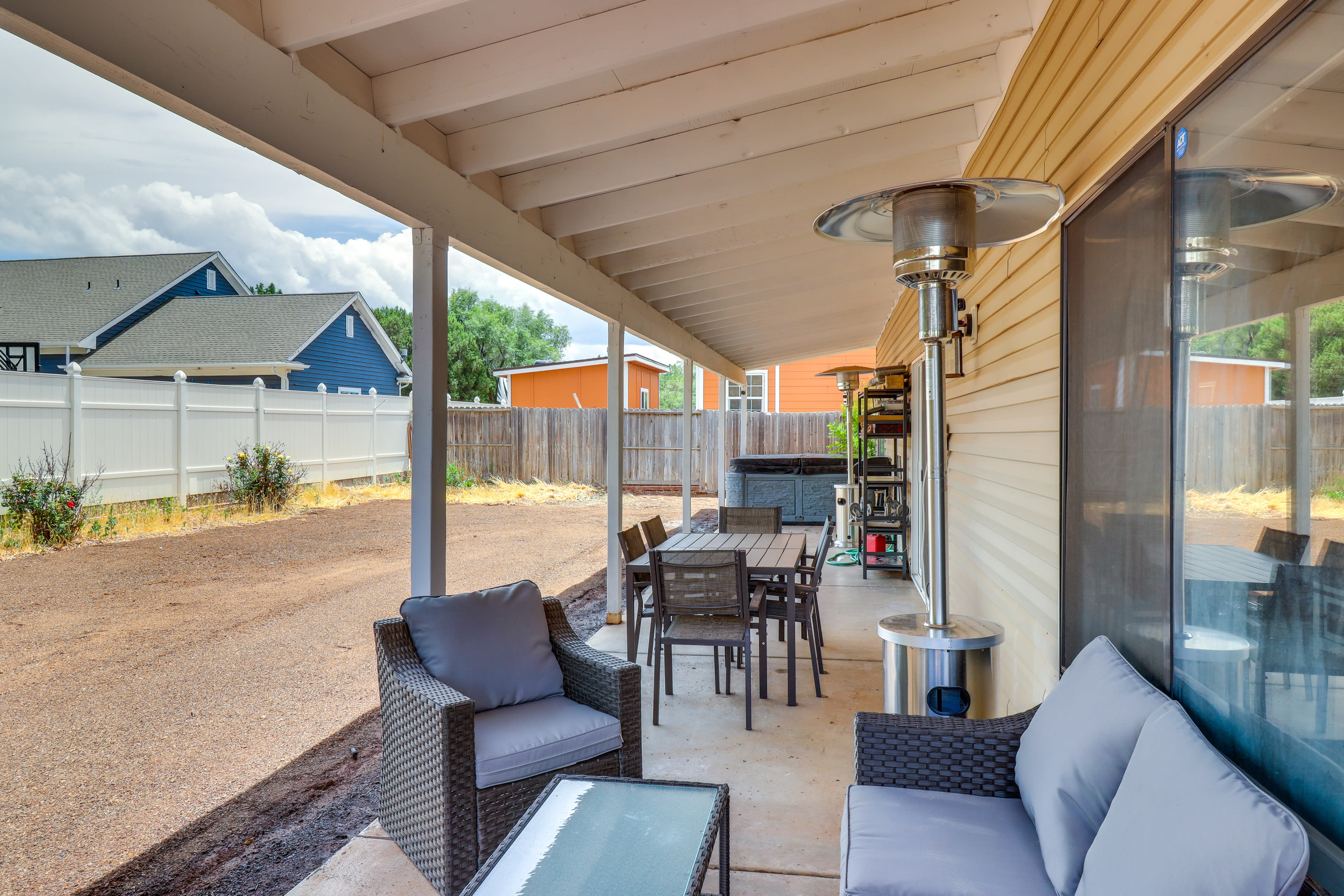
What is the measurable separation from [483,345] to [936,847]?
3389 centimetres

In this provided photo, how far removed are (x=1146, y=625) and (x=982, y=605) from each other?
2.18m

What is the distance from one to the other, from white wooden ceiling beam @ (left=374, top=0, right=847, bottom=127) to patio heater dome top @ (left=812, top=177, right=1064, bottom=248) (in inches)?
22.7

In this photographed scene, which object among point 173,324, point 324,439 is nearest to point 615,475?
point 324,439

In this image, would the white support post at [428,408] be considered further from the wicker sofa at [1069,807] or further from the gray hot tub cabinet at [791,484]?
the gray hot tub cabinet at [791,484]

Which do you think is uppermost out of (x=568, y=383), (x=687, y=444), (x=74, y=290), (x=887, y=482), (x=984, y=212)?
(x=74, y=290)

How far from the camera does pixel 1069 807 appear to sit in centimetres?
149

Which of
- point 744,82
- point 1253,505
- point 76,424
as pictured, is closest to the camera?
point 1253,505

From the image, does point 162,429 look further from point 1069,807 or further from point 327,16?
point 1069,807

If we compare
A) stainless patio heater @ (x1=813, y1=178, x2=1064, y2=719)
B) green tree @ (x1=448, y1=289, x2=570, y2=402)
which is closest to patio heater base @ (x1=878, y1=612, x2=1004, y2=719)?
stainless patio heater @ (x1=813, y1=178, x2=1064, y2=719)

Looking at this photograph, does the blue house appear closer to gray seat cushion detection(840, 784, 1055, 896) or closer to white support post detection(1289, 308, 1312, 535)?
gray seat cushion detection(840, 784, 1055, 896)

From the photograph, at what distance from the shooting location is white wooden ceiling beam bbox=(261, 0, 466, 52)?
1907mm

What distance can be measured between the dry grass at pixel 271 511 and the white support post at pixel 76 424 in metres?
0.47

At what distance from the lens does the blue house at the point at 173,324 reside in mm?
13961

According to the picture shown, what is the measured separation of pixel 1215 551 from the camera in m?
1.47
